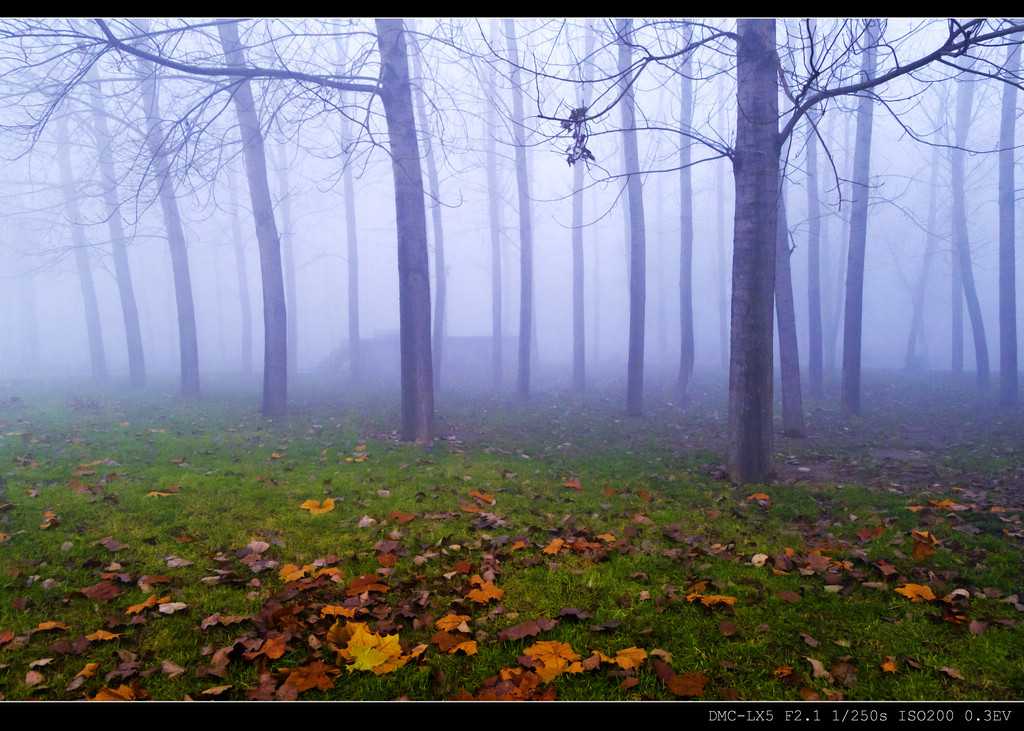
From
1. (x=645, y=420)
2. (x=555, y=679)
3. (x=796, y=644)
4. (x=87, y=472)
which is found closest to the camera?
(x=555, y=679)

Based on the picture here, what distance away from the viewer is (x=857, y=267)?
1287 cm

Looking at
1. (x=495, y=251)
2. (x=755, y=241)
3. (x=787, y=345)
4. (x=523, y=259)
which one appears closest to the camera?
(x=755, y=241)

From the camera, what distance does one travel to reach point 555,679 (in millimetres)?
2660

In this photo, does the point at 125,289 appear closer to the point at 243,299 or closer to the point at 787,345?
the point at 243,299

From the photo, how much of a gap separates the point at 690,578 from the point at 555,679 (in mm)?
1511

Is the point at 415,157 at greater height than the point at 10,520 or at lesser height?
greater

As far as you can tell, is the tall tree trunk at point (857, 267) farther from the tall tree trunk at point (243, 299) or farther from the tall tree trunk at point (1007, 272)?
the tall tree trunk at point (243, 299)

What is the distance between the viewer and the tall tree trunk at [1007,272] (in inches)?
508

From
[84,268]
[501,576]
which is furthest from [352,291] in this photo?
[501,576]

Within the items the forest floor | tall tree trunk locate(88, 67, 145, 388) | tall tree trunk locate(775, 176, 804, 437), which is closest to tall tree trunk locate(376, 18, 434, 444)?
the forest floor

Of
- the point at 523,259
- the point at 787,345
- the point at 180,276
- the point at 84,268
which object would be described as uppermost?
the point at 84,268

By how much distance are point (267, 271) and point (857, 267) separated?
13389 millimetres

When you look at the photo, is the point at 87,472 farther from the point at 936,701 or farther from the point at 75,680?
the point at 936,701
